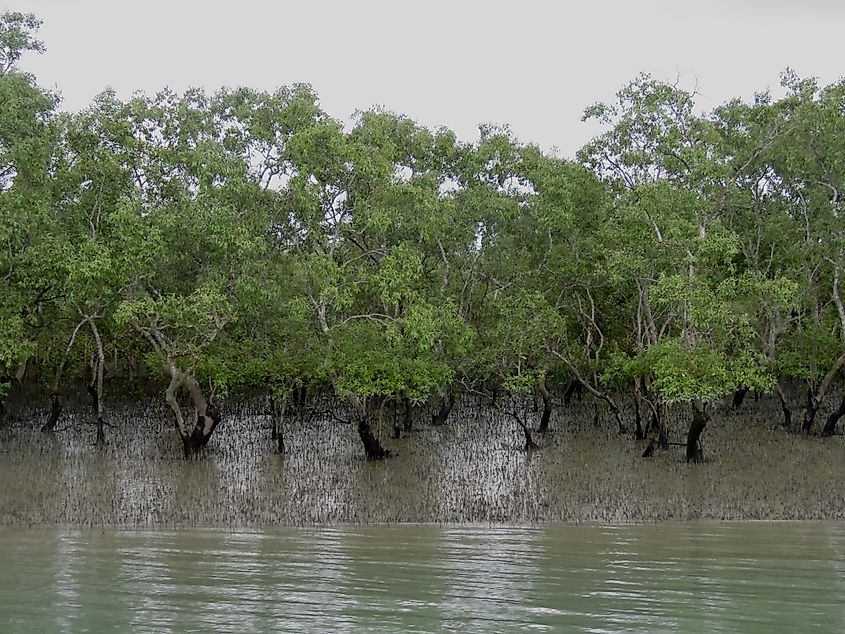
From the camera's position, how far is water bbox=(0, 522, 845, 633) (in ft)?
24.6

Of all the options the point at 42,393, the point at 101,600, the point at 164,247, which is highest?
the point at 164,247

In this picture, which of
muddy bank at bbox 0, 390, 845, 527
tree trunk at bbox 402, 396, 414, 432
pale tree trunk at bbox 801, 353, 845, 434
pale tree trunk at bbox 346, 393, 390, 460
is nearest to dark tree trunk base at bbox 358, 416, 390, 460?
pale tree trunk at bbox 346, 393, 390, 460

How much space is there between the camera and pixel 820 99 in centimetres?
2362

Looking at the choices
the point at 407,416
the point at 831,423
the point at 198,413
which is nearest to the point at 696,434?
the point at 831,423

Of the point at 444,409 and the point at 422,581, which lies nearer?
the point at 422,581

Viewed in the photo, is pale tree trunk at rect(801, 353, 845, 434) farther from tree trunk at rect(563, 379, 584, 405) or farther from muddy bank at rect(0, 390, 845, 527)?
tree trunk at rect(563, 379, 584, 405)

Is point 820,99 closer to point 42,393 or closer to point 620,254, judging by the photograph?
point 620,254

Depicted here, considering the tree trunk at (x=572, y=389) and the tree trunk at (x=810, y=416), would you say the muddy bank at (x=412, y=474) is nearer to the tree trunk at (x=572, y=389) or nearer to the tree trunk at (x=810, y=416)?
the tree trunk at (x=810, y=416)

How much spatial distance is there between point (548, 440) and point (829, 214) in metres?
9.03

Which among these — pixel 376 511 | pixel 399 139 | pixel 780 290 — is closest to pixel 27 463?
pixel 376 511

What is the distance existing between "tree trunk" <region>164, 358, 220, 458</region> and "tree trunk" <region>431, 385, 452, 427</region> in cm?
700

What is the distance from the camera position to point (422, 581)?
9055mm

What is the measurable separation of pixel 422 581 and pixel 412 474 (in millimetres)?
10897

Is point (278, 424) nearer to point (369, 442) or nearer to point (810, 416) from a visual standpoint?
point (369, 442)
